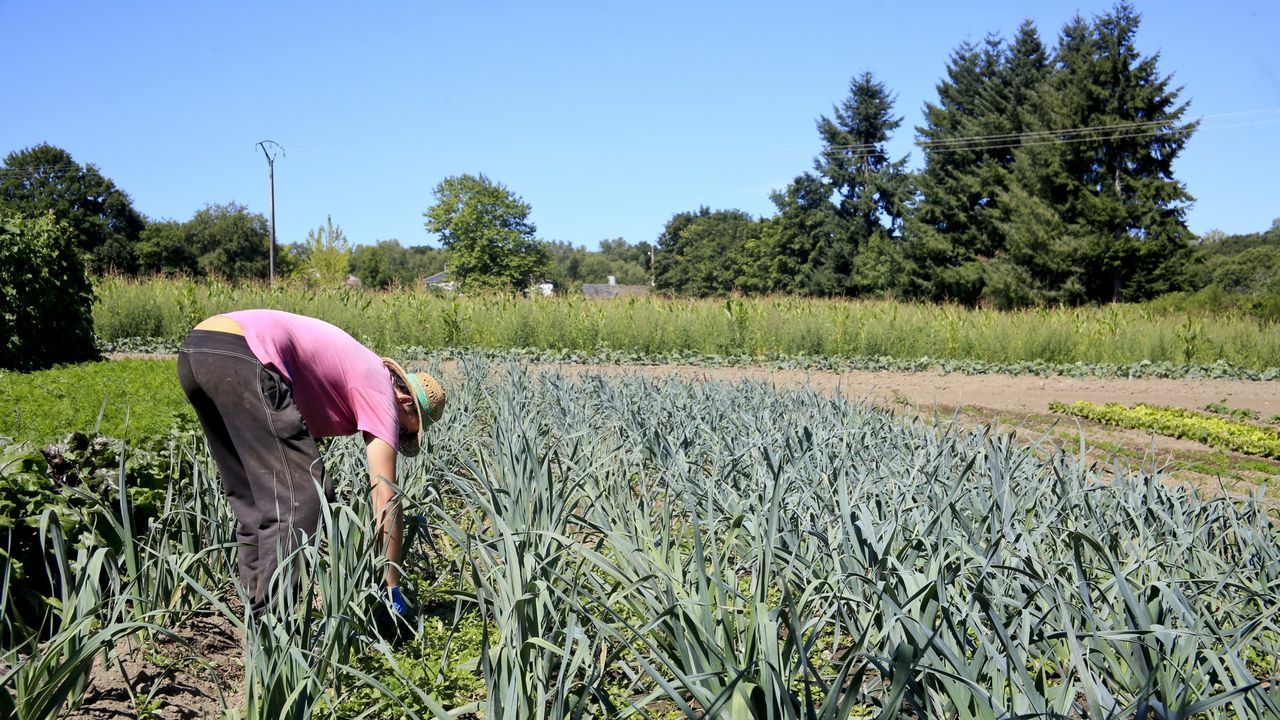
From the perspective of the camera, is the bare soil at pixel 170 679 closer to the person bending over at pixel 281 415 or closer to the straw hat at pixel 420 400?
the person bending over at pixel 281 415

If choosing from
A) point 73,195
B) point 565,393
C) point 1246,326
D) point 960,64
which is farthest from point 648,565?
point 73,195

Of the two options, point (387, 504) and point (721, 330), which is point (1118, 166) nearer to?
point (721, 330)

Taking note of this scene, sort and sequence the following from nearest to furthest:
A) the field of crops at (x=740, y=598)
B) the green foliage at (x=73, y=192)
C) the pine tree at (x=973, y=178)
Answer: the field of crops at (x=740, y=598), the pine tree at (x=973, y=178), the green foliage at (x=73, y=192)

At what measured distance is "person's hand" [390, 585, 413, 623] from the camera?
8.05 ft

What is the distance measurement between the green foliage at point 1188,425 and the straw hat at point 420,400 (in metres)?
6.41

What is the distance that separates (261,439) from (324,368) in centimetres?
28

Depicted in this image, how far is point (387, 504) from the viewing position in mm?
2408

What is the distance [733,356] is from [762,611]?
43.3ft

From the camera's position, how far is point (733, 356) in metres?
14.8

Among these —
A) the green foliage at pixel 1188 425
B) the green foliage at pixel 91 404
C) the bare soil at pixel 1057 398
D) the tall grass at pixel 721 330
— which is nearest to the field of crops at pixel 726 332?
the tall grass at pixel 721 330

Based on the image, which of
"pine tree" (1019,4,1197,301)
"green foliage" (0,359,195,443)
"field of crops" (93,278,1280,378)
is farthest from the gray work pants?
"pine tree" (1019,4,1197,301)

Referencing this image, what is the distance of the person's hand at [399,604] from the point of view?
2.45m

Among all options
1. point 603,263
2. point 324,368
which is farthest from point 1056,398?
point 603,263

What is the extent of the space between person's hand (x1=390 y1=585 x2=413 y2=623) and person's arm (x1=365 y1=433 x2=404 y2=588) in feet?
0.07
